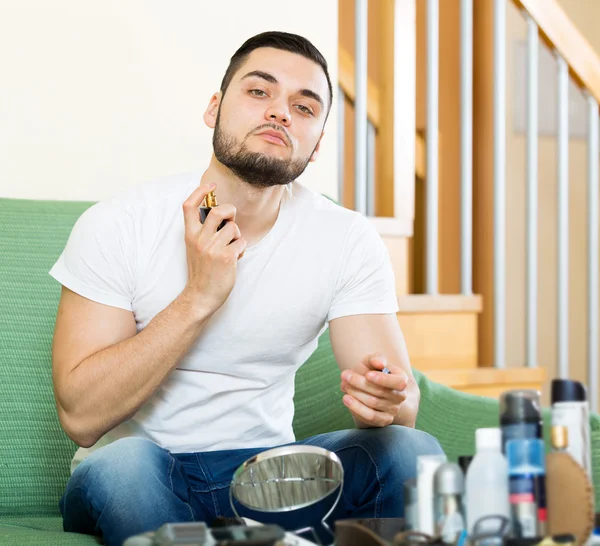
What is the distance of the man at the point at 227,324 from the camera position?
1.21 m

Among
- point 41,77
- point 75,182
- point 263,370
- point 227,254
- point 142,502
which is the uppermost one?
point 41,77

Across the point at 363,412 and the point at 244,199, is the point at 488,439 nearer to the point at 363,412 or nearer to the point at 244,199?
the point at 363,412

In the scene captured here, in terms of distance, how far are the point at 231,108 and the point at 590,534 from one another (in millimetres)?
928

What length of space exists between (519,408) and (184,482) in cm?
58

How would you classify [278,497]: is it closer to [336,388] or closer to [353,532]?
[353,532]

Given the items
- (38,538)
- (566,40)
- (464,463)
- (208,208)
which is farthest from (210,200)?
(566,40)

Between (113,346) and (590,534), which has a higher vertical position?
(113,346)

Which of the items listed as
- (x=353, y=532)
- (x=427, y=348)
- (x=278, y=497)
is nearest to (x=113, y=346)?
(x=278, y=497)

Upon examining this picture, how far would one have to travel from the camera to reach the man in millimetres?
1210


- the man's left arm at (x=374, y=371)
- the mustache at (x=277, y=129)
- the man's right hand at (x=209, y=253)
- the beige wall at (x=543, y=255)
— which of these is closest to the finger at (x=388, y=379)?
the man's left arm at (x=374, y=371)

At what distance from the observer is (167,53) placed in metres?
1.94

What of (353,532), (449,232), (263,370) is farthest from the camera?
(449,232)

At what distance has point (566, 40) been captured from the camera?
265 cm

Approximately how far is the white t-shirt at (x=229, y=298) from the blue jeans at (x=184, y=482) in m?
0.07
